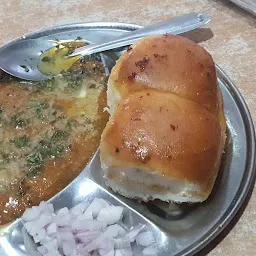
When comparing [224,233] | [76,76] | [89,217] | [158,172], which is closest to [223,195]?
[224,233]

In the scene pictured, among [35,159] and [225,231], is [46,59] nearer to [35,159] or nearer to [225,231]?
[35,159]

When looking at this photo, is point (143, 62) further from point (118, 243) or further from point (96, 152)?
point (118, 243)

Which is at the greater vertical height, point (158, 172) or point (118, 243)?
point (158, 172)

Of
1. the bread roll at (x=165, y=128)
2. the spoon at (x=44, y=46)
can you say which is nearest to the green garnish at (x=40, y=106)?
the spoon at (x=44, y=46)

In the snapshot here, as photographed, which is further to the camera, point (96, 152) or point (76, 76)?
point (76, 76)

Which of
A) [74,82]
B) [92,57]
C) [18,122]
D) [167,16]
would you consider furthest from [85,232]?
[167,16]

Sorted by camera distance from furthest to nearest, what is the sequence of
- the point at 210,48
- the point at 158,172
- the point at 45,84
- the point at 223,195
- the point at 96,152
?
the point at 210,48, the point at 45,84, the point at 96,152, the point at 223,195, the point at 158,172
